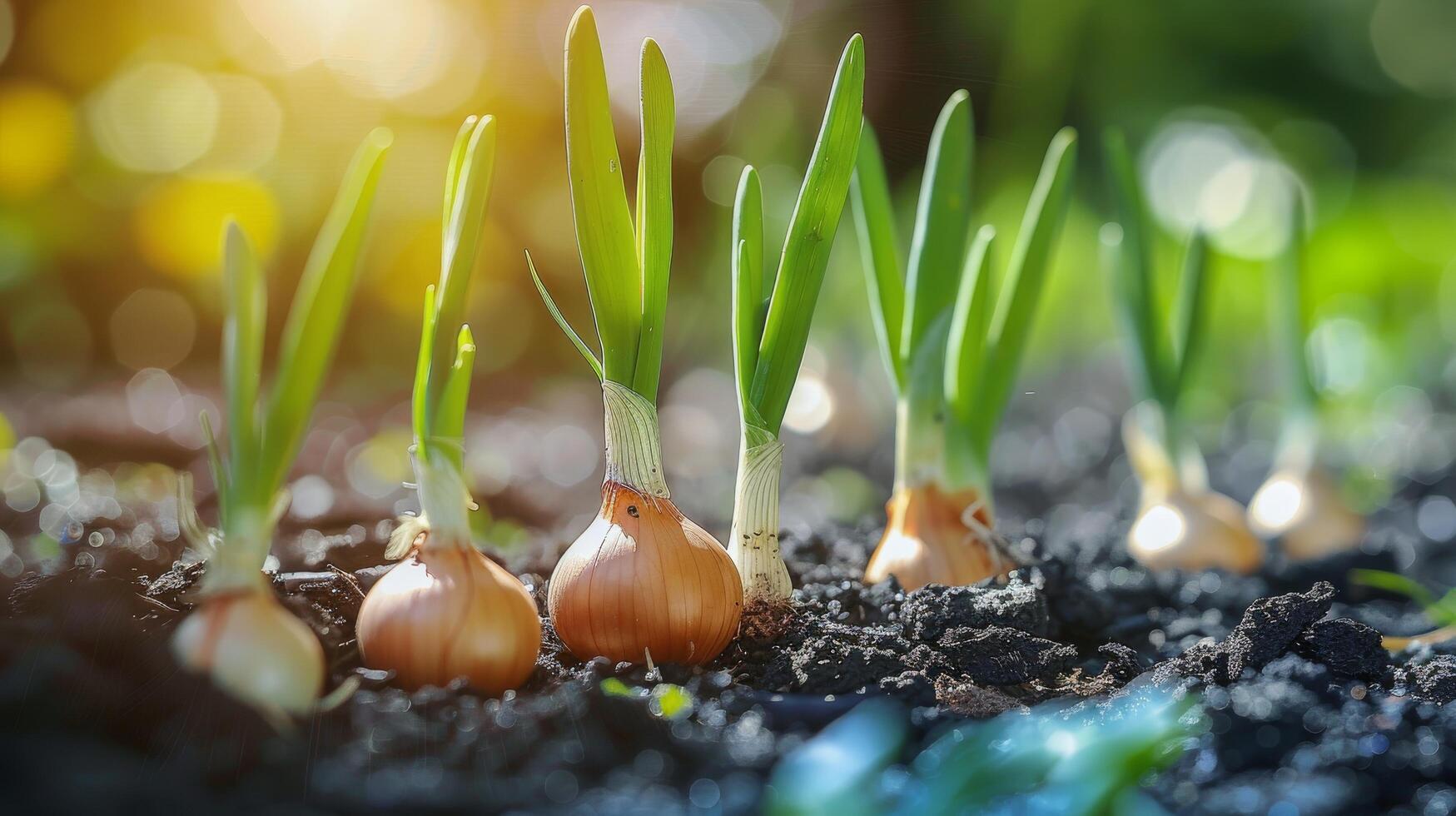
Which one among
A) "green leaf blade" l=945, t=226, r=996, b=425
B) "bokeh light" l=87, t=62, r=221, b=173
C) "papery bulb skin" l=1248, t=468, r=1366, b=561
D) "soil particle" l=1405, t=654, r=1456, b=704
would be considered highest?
"bokeh light" l=87, t=62, r=221, b=173

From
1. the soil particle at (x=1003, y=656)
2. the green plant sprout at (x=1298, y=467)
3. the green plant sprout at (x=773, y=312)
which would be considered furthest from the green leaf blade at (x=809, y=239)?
the green plant sprout at (x=1298, y=467)

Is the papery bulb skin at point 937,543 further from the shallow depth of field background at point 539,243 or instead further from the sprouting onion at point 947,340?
the shallow depth of field background at point 539,243

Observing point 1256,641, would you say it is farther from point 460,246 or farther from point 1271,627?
point 460,246

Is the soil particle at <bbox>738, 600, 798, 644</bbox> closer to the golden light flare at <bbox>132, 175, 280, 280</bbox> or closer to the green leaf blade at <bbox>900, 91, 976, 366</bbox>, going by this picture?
the green leaf blade at <bbox>900, 91, 976, 366</bbox>

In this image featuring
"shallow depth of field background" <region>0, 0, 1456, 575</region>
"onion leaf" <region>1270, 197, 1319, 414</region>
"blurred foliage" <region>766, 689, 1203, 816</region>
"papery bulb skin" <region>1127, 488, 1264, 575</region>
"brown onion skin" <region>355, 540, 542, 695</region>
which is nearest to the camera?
"blurred foliage" <region>766, 689, 1203, 816</region>

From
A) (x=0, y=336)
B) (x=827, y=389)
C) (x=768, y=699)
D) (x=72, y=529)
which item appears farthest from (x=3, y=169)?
(x=768, y=699)

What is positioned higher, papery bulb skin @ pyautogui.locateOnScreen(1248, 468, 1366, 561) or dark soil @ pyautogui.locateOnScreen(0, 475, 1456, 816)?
papery bulb skin @ pyautogui.locateOnScreen(1248, 468, 1366, 561)

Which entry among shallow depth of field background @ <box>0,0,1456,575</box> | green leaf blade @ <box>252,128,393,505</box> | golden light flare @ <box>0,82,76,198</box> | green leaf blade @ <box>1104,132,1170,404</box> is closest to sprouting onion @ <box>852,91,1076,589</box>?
green leaf blade @ <box>1104,132,1170,404</box>

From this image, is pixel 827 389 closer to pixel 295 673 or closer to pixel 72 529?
pixel 72 529
